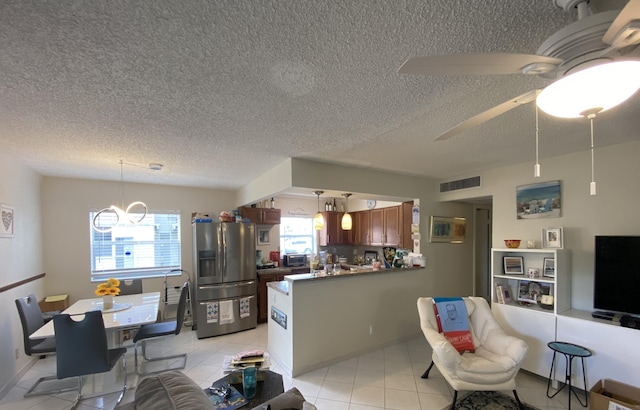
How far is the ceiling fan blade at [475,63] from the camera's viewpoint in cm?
93

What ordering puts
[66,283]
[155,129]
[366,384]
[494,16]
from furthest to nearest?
[66,283] → [366,384] → [155,129] → [494,16]

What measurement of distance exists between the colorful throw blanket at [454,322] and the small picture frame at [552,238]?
4.06ft

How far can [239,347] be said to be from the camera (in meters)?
3.89

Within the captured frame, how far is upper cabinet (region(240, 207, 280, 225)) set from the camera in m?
5.47

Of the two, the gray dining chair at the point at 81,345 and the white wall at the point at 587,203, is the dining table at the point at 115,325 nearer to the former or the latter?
the gray dining chair at the point at 81,345

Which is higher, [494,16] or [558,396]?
[494,16]

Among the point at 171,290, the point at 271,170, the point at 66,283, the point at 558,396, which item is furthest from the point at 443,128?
the point at 66,283

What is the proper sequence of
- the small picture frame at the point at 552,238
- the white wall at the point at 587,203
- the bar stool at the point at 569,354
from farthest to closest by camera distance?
the small picture frame at the point at 552,238, the white wall at the point at 587,203, the bar stool at the point at 569,354

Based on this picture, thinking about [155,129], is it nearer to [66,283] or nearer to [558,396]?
[66,283]

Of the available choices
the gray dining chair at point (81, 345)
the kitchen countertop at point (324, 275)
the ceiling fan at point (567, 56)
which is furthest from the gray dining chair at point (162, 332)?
the ceiling fan at point (567, 56)

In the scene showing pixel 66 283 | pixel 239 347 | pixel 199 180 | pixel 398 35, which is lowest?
pixel 239 347

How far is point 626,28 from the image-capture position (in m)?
0.78

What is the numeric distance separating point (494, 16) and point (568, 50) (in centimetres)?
31

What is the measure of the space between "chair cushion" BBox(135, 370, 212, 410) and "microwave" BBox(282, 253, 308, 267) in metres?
4.52
